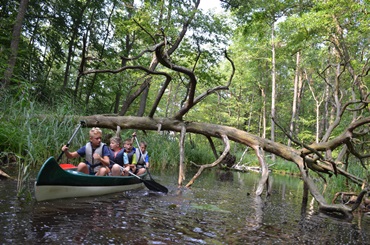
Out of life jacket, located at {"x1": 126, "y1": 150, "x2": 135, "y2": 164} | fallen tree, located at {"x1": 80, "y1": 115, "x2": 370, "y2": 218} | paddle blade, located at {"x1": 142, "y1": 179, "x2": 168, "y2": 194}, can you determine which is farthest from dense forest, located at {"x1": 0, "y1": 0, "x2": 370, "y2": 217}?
life jacket, located at {"x1": 126, "y1": 150, "x2": 135, "y2": 164}

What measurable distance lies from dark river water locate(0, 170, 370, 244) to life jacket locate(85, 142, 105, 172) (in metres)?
0.67

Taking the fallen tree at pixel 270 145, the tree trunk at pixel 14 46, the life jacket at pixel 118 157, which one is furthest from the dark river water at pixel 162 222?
the tree trunk at pixel 14 46

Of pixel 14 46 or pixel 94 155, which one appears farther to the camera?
pixel 14 46

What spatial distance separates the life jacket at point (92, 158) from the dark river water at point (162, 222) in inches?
26.4

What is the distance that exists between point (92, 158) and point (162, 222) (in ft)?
8.16

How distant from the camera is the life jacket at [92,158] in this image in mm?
5897

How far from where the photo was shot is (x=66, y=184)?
15.8 feet

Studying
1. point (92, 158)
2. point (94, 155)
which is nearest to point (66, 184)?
point (94, 155)

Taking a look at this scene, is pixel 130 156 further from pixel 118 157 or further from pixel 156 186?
pixel 156 186

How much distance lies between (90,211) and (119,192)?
1.99m

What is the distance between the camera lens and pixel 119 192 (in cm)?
642

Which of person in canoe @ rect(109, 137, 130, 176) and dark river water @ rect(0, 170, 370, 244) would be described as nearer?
dark river water @ rect(0, 170, 370, 244)

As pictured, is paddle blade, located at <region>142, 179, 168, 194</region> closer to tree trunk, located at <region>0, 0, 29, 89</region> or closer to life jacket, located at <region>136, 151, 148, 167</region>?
life jacket, located at <region>136, 151, 148, 167</region>

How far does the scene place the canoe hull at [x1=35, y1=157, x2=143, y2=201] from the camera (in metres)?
4.34
